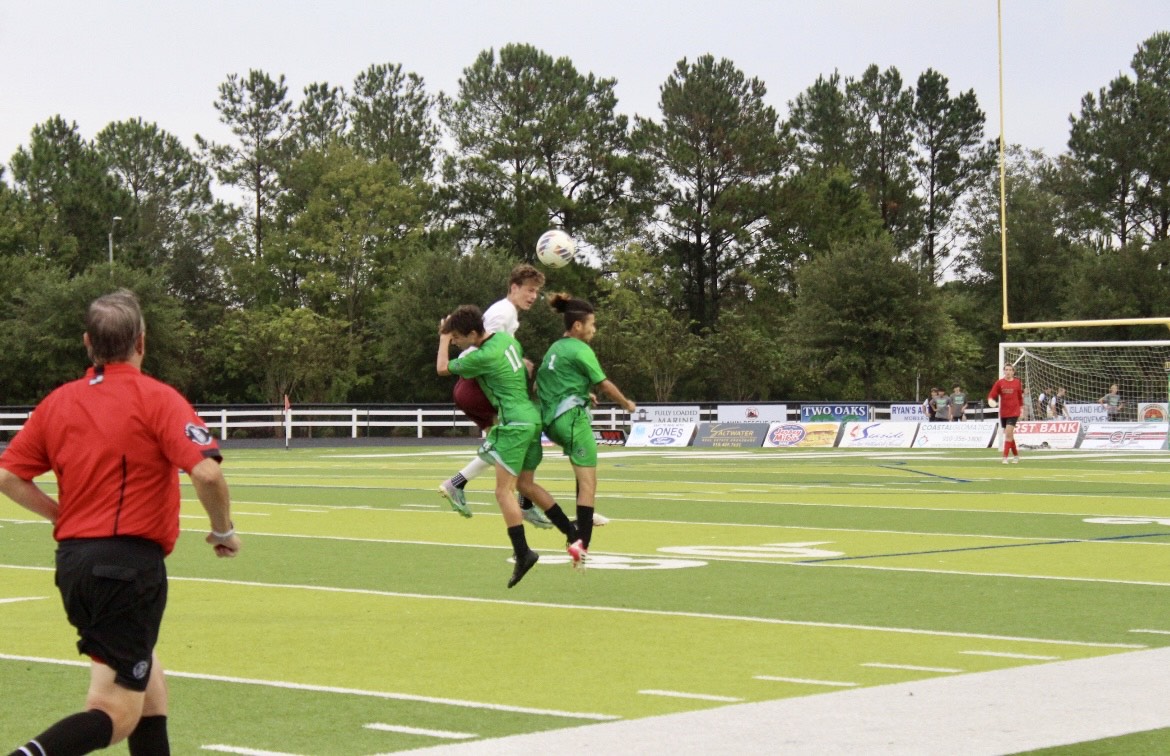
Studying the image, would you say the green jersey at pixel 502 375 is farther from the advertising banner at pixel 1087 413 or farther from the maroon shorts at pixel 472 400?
the advertising banner at pixel 1087 413

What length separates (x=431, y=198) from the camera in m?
84.8

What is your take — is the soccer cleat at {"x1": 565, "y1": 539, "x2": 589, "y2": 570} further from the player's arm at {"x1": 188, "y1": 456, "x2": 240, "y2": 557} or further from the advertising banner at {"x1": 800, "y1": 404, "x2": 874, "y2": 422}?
the advertising banner at {"x1": 800, "y1": 404, "x2": 874, "y2": 422}

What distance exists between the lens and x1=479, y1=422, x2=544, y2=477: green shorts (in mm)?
11805

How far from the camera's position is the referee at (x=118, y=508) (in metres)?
5.23

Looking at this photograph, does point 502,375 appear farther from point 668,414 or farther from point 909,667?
point 668,414

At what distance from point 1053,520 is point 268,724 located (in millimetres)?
12389

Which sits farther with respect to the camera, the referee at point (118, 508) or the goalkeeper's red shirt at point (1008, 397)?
the goalkeeper's red shirt at point (1008, 397)

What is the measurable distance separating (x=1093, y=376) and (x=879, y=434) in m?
13.9

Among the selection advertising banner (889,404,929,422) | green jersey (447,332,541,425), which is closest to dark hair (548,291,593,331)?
green jersey (447,332,541,425)

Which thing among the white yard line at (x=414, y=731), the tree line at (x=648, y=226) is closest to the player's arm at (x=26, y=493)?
the white yard line at (x=414, y=731)

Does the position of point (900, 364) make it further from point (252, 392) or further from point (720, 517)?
point (720, 517)

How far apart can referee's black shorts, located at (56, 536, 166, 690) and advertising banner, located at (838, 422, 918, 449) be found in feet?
121

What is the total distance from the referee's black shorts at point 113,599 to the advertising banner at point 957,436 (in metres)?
36.5

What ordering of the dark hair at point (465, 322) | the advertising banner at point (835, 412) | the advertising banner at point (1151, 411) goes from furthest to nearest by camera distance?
the advertising banner at point (835, 412) → the advertising banner at point (1151, 411) → the dark hair at point (465, 322)
